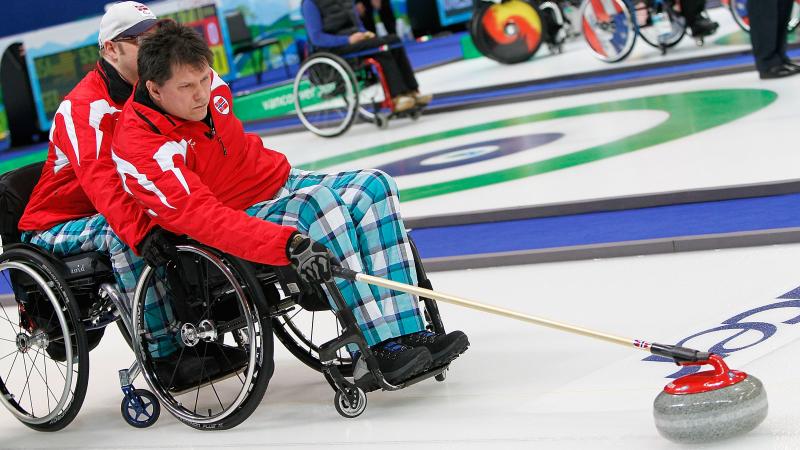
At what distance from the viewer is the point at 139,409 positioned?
315cm

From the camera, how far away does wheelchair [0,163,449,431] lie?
2822 mm

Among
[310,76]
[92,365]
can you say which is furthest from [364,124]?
[92,365]

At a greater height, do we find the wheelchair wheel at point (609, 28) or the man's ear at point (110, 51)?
the man's ear at point (110, 51)

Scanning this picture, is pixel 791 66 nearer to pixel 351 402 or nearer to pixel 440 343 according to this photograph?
pixel 440 343

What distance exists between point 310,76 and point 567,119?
73.9 inches

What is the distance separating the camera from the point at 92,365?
3.93m

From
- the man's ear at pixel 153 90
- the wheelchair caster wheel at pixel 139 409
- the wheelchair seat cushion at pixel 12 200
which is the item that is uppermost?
the man's ear at pixel 153 90

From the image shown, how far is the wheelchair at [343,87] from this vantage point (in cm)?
777

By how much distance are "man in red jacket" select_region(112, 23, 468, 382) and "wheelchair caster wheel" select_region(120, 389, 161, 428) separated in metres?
0.53

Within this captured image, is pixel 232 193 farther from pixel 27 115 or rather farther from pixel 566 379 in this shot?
pixel 27 115

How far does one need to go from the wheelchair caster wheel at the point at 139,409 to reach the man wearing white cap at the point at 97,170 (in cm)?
32

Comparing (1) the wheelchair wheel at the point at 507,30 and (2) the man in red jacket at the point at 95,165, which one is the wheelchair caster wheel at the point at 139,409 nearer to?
(2) the man in red jacket at the point at 95,165

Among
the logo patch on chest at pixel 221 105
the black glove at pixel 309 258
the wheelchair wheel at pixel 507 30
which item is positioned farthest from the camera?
the wheelchair wheel at pixel 507 30

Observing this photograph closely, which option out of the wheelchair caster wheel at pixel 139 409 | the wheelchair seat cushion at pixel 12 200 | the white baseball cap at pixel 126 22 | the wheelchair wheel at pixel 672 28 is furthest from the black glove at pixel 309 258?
the wheelchair wheel at pixel 672 28
